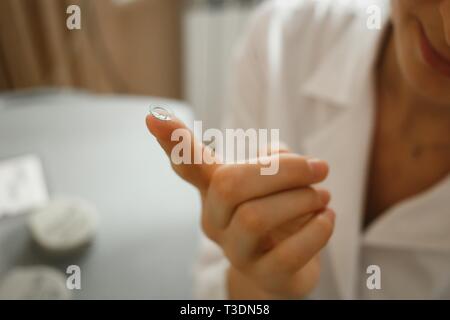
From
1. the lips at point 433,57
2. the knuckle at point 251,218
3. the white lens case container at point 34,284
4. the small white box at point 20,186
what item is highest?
the lips at point 433,57

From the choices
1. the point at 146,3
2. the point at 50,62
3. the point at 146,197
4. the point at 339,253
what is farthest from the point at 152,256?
the point at 146,3

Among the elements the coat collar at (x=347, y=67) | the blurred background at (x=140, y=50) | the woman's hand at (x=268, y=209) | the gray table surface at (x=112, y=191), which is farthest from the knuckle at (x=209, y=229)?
the blurred background at (x=140, y=50)

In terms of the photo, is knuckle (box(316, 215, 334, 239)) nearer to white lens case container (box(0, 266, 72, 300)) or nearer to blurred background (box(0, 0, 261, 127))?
white lens case container (box(0, 266, 72, 300))

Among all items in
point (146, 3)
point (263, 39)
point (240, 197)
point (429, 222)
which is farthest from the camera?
point (146, 3)

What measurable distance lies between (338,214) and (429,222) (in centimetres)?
9

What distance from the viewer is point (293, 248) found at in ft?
0.81

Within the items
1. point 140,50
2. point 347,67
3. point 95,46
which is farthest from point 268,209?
point 140,50

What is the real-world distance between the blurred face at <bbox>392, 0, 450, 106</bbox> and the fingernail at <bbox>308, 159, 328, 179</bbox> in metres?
0.12

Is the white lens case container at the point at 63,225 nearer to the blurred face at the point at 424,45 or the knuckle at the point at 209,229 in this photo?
the knuckle at the point at 209,229

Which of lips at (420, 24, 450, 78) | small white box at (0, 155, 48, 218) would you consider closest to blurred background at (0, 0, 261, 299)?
small white box at (0, 155, 48, 218)

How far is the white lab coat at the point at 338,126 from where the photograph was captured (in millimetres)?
393

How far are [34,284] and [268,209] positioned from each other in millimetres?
233
